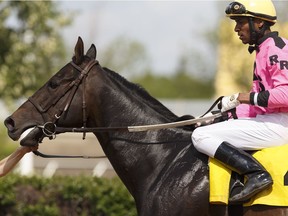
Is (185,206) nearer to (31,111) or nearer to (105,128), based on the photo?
(105,128)

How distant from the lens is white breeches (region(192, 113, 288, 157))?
21.1 ft

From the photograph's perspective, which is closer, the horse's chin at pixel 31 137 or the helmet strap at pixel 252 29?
the helmet strap at pixel 252 29

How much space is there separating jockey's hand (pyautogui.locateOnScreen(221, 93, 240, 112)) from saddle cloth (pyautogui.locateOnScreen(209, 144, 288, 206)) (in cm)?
45

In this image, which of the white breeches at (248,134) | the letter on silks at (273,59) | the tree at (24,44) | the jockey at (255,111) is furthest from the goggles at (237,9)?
the tree at (24,44)

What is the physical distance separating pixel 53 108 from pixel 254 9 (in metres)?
1.92

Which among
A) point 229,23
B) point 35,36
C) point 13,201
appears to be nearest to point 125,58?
point 229,23

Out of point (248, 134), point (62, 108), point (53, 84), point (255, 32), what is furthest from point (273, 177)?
point (53, 84)

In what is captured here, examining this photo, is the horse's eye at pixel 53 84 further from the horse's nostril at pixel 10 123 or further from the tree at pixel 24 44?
the tree at pixel 24 44

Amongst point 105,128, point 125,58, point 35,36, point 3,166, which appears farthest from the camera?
point 125,58

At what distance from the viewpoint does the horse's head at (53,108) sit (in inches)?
270

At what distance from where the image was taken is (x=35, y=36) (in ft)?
55.6

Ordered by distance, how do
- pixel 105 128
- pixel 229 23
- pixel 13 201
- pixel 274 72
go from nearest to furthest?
pixel 274 72
pixel 105 128
pixel 13 201
pixel 229 23

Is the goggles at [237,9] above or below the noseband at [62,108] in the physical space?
above

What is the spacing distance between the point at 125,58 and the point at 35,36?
34.9 metres
